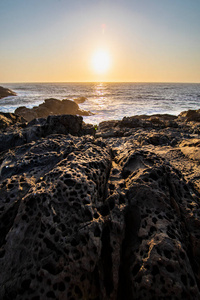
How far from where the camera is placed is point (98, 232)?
5.33ft

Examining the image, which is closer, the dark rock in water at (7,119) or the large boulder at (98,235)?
the large boulder at (98,235)

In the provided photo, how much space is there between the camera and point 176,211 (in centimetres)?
197

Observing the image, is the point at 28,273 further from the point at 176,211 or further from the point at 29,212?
the point at 176,211

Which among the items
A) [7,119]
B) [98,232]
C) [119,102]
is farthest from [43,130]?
[119,102]

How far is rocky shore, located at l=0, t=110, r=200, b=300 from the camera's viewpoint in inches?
54.0

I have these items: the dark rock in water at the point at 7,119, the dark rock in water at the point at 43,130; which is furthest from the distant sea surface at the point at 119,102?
the dark rock in water at the point at 43,130

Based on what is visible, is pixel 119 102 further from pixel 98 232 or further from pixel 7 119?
pixel 98 232

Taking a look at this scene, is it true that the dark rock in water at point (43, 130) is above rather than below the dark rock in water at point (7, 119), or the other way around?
above

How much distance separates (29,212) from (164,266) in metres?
1.47

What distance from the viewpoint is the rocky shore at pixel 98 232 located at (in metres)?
1.37

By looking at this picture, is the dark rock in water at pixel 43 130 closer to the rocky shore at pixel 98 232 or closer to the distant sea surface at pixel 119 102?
the rocky shore at pixel 98 232

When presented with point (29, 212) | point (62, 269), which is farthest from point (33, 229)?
point (62, 269)

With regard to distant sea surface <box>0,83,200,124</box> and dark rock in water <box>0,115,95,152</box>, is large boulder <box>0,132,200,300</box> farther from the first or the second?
distant sea surface <box>0,83,200,124</box>

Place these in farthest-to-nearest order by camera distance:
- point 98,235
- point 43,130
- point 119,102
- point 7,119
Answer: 1. point 119,102
2. point 7,119
3. point 43,130
4. point 98,235
